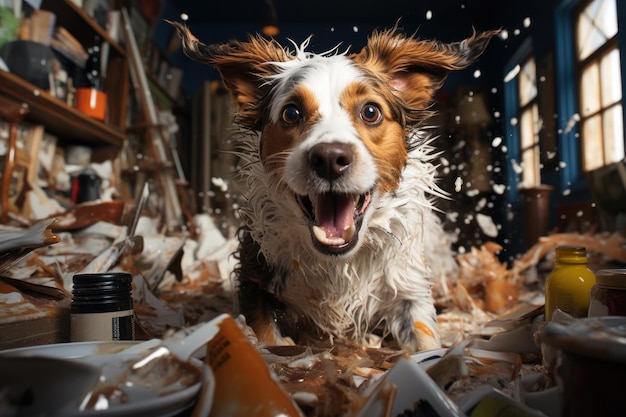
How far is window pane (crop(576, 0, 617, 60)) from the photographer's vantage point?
1.49m

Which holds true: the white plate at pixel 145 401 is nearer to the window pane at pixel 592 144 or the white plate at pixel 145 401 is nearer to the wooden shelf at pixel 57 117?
the wooden shelf at pixel 57 117

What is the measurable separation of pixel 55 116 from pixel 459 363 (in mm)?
1936

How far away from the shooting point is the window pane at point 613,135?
1533mm

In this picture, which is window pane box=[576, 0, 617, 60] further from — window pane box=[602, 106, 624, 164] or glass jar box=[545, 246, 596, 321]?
glass jar box=[545, 246, 596, 321]

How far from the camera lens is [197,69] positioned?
149 cm

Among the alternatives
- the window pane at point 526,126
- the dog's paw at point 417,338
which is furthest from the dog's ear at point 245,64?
the window pane at point 526,126

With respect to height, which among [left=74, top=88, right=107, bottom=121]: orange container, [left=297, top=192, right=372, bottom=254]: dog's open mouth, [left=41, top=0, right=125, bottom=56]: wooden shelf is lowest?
[left=297, top=192, right=372, bottom=254]: dog's open mouth

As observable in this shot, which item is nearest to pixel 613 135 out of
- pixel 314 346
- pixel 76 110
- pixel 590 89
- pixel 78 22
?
pixel 590 89

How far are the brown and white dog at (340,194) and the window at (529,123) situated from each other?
1.24 feet

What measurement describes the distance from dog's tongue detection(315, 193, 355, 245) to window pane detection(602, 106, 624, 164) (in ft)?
3.51

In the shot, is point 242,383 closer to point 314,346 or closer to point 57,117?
point 314,346

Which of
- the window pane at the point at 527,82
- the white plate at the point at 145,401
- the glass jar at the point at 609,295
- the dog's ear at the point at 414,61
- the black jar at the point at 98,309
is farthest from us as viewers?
the window pane at the point at 527,82

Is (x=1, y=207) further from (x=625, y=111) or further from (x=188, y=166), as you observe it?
(x=625, y=111)

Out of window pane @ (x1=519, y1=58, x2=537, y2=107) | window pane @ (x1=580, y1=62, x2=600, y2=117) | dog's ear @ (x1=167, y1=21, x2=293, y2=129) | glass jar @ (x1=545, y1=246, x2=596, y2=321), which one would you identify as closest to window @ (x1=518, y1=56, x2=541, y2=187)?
window pane @ (x1=519, y1=58, x2=537, y2=107)
